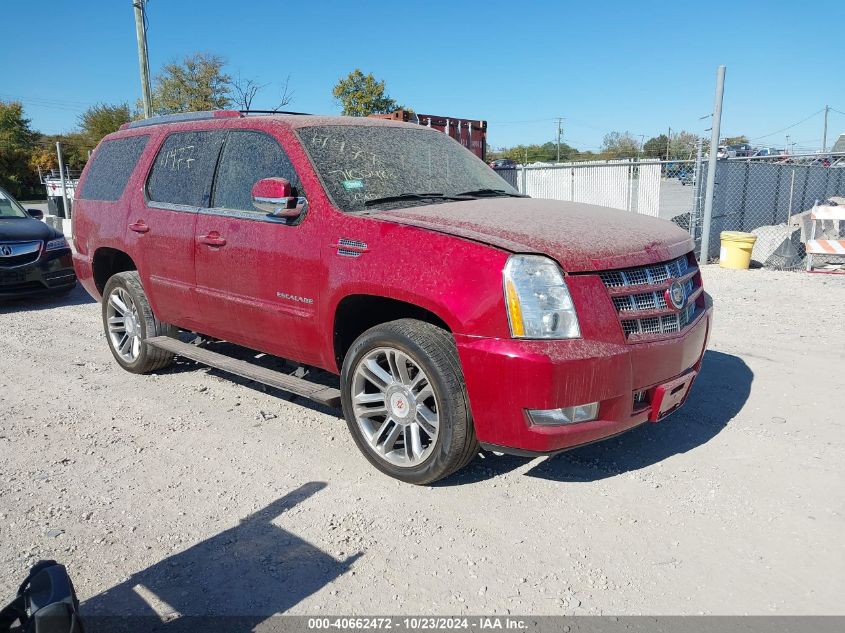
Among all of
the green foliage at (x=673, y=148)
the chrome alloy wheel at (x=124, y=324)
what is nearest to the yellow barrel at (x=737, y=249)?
the chrome alloy wheel at (x=124, y=324)

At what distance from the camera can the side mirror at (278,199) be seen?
3697 millimetres

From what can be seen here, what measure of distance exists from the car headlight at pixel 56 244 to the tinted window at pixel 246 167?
564 centimetres

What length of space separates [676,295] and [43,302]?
8.76 m

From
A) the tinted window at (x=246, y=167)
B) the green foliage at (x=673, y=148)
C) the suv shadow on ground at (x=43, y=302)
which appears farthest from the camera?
the green foliage at (x=673, y=148)

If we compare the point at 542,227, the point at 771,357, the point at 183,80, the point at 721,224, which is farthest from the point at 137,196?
the point at 183,80

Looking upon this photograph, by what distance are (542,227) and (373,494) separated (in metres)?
1.62

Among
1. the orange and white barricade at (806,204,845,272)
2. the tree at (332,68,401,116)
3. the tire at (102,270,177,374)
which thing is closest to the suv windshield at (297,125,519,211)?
the tire at (102,270,177,374)

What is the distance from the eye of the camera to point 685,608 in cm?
251

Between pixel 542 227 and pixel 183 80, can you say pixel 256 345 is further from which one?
pixel 183 80

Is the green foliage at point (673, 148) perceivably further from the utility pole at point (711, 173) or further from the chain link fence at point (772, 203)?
the utility pole at point (711, 173)

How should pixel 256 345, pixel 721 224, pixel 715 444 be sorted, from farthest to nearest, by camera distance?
pixel 721 224
pixel 256 345
pixel 715 444

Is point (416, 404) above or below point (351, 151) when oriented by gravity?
below

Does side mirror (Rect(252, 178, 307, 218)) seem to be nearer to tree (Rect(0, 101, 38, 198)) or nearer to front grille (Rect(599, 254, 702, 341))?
front grille (Rect(599, 254, 702, 341))

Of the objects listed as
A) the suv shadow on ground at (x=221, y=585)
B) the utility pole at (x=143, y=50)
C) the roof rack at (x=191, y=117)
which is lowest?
the suv shadow on ground at (x=221, y=585)
